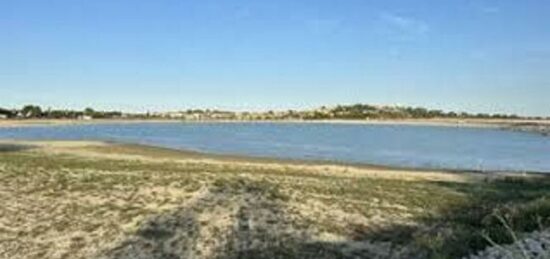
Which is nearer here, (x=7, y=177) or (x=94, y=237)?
(x=94, y=237)

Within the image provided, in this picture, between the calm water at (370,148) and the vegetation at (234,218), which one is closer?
the vegetation at (234,218)

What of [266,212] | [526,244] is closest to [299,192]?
[266,212]

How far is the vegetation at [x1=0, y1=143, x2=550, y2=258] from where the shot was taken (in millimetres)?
17812

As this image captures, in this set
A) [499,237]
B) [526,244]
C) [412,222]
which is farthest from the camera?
[412,222]

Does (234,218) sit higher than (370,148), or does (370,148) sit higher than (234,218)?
(234,218)

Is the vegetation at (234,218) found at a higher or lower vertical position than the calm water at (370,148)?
higher

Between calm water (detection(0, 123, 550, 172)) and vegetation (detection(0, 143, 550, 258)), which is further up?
vegetation (detection(0, 143, 550, 258))

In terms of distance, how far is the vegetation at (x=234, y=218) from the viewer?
58.4ft

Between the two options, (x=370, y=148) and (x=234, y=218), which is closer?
(x=234, y=218)

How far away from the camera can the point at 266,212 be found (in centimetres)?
2097

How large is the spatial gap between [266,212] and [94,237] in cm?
427

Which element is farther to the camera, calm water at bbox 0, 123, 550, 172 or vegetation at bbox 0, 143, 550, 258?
calm water at bbox 0, 123, 550, 172

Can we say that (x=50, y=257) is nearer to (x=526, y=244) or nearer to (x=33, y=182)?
(x=33, y=182)

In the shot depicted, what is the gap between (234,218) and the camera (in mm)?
20250
